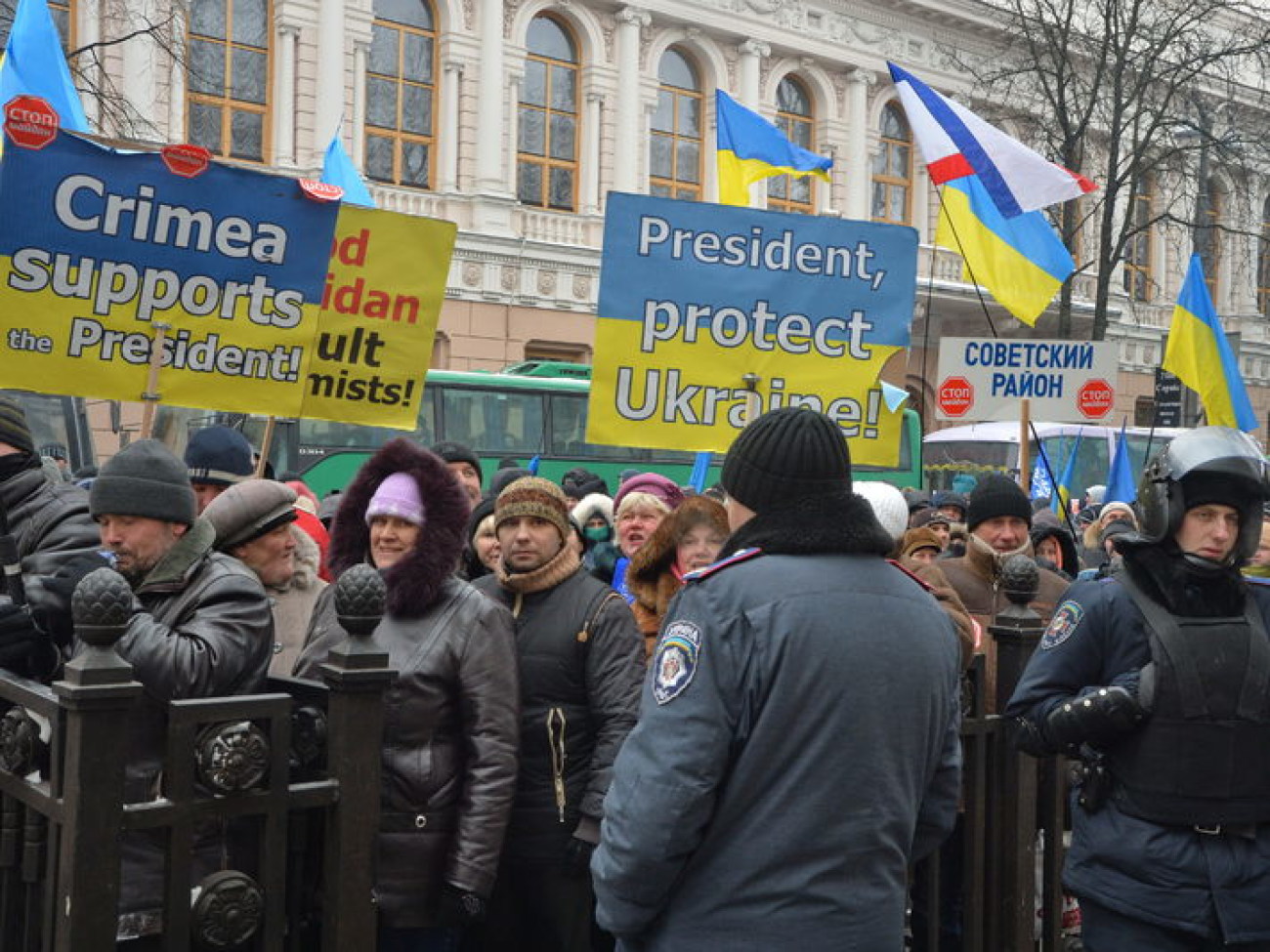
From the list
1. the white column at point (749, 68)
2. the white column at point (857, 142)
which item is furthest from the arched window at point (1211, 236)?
the white column at point (749, 68)

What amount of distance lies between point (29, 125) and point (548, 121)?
20.7 m

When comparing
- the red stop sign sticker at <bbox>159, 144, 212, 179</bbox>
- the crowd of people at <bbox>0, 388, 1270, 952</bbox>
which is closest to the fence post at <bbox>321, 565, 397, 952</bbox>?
the crowd of people at <bbox>0, 388, 1270, 952</bbox>

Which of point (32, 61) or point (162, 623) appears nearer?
point (162, 623)

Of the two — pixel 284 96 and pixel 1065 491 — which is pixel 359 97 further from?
pixel 1065 491

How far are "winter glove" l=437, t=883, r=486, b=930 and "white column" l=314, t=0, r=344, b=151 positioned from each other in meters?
20.0

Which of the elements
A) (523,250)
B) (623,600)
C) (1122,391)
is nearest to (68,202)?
(623,600)

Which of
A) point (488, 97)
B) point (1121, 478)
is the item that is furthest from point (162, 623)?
point (488, 97)

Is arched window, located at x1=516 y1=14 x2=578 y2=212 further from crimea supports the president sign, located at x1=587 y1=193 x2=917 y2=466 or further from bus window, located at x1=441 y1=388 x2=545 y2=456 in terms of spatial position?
crimea supports the president sign, located at x1=587 y1=193 x2=917 y2=466

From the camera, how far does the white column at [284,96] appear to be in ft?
71.6

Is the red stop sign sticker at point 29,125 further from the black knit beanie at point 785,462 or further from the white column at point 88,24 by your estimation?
the white column at point 88,24

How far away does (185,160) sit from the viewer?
5.21 metres

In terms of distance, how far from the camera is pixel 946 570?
233 inches

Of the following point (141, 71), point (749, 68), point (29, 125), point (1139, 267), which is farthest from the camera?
point (1139, 267)

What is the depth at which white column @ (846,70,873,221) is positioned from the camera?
2827 cm
